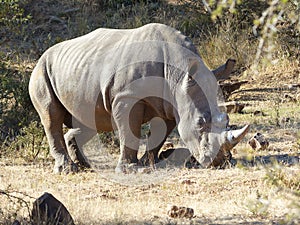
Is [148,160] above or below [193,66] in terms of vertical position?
below

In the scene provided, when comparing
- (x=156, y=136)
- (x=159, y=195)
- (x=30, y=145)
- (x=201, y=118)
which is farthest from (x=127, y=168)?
(x=30, y=145)

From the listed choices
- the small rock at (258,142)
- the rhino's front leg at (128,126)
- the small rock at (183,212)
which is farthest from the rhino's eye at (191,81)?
the small rock at (183,212)

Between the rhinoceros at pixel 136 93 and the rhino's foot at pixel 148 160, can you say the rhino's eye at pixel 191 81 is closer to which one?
the rhinoceros at pixel 136 93

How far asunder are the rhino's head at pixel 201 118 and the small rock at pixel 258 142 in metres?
1.20

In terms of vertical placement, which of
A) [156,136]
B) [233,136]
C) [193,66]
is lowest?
[156,136]

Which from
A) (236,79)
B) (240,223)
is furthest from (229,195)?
(236,79)

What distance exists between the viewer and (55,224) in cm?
609

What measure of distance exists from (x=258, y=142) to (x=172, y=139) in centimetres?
191

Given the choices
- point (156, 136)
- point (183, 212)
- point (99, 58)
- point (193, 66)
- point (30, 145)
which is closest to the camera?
point (183, 212)

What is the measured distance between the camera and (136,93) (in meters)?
8.90

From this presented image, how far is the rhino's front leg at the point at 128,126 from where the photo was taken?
29.5ft

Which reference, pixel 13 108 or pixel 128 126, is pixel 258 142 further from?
pixel 13 108

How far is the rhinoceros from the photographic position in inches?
346

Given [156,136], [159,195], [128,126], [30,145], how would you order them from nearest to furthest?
[159,195] < [128,126] < [156,136] < [30,145]
